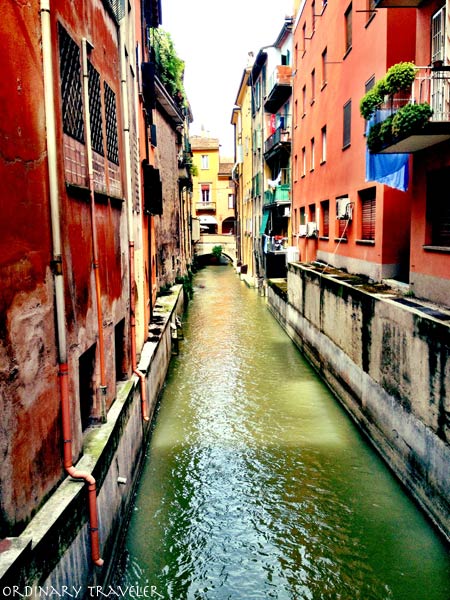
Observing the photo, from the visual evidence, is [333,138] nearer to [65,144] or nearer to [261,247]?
[65,144]

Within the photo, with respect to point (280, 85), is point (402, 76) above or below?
below

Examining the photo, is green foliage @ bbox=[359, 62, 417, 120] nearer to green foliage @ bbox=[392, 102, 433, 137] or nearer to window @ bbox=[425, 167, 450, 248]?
green foliage @ bbox=[392, 102, 433, 137]

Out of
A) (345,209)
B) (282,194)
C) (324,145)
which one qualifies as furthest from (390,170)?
(282,194)

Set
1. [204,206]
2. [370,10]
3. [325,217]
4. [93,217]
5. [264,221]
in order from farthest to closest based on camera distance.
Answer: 1. [204,206]
2. [264,221]
3. [325,217]
4. [370,10]
5. [93,217]

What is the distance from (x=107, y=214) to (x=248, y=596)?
5371 millimetres

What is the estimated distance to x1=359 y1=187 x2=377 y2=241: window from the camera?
1320cm

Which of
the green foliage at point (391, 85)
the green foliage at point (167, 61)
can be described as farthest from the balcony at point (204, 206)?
the green foliage at point (391, 85)

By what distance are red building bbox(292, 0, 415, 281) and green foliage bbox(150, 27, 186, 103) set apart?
5417 mm

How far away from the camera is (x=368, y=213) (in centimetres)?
1357

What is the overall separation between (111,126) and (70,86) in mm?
2460

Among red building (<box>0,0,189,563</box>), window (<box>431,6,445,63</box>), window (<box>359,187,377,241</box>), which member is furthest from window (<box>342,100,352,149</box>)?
red building (<box>0,0,189,563</box>)

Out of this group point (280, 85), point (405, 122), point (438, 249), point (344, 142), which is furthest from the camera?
point (280, 85)

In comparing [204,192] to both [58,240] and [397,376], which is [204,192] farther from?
[58,240]

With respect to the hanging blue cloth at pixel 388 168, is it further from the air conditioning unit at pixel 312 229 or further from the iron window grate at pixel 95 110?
the air conditioning unit at pixel 312 229
